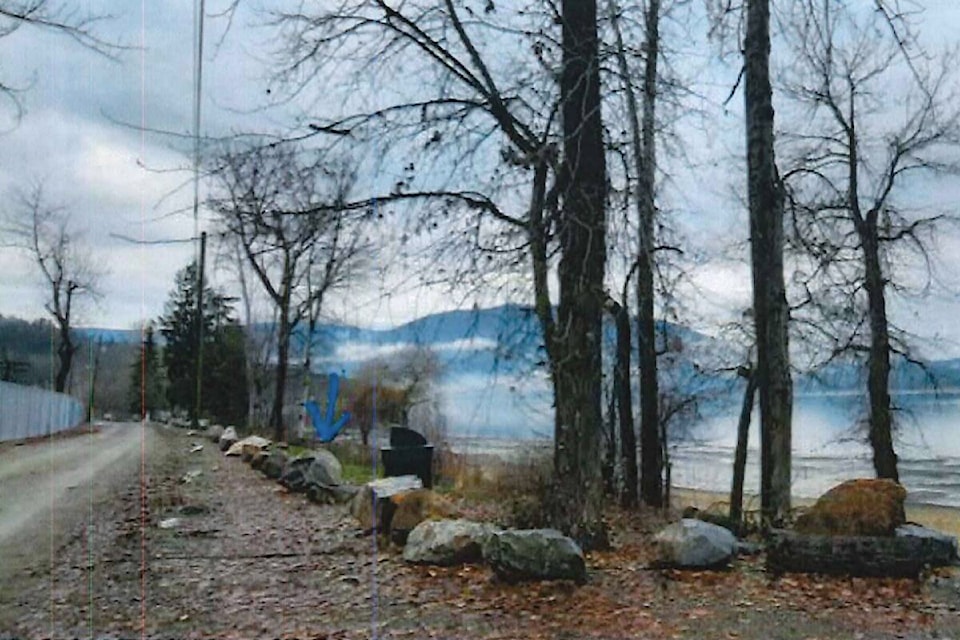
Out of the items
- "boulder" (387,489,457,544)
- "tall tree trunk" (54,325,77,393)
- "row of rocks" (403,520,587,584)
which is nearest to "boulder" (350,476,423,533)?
"boulder" (387,489,457,544)

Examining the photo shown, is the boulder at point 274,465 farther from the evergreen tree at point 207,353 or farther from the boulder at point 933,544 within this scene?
the boulder at point 933,544

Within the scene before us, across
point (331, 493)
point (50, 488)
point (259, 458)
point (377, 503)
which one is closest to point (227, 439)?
point (259, 458)

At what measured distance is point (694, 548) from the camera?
6453mm

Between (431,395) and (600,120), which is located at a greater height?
(600,120)

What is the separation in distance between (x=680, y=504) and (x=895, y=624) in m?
9.42

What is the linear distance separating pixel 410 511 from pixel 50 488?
278 centimetres

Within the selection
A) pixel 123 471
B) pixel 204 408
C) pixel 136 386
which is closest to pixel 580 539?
pixel 136 386

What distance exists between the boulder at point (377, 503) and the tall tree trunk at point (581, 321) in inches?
58.9

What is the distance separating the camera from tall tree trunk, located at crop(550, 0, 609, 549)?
24.0 ft

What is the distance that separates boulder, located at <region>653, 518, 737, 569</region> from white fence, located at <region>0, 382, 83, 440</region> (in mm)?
4249

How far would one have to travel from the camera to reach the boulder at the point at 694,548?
6430 millimetres

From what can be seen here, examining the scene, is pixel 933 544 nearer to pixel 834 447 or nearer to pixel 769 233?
pixel 769 233

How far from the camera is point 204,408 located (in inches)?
603

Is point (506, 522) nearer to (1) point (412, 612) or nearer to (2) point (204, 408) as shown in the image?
(1) point (412, 612)
